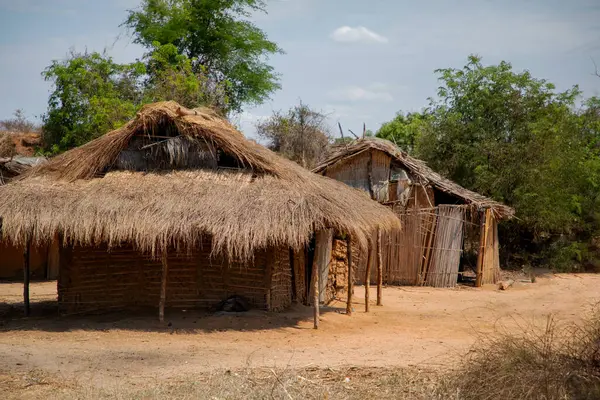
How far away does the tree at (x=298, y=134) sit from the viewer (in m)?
26.1

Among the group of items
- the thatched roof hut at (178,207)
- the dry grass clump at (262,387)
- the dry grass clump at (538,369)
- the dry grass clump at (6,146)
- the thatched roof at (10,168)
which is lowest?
the dry grass clump at (262,387)

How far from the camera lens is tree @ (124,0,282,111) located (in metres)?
28.2

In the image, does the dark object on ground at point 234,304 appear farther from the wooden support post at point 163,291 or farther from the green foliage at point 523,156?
the green foliage at point 523,156

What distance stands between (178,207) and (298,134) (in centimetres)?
1515

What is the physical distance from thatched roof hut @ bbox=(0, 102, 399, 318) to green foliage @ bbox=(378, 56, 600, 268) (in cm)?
779

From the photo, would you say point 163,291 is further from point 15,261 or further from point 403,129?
point 403,129

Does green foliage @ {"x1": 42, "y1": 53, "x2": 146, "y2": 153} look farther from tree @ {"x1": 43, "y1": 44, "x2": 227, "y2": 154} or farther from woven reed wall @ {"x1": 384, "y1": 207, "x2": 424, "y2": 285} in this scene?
woven reed wall @ {"x1": 384, "y1": 207, "x2": 424, "y2": 285}

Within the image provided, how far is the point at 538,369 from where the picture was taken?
673 cm

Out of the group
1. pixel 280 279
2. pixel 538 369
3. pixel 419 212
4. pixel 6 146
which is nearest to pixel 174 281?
pixel 280 279

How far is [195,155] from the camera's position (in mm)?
12898

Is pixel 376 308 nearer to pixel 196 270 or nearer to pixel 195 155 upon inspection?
pixel 196 270

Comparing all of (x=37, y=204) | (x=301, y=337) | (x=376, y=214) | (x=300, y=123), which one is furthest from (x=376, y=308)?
(x=300, y=123)

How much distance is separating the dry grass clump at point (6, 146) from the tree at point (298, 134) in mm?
9039

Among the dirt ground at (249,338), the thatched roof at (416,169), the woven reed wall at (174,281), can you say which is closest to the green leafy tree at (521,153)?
the thatched roof at (416,169)
